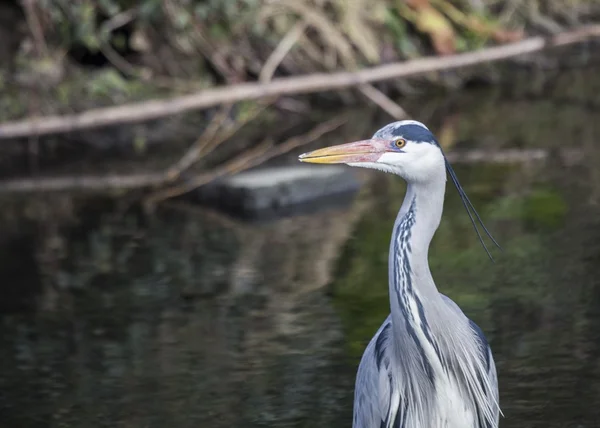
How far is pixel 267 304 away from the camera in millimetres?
7230

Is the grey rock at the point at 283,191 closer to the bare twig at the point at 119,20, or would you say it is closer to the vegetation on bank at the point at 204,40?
the vegetation on bank at the point at 204,40

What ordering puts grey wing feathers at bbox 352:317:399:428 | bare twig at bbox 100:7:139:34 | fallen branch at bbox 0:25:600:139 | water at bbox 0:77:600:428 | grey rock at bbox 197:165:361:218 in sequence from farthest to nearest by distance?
bare twig at bbox 100:7:139:34 < fallen branch at bbox 0:25:600:139 < grey rock at bbox 197:165:361:218 < water at bbox 0:77:600:428 < grey wing feathers at bbox 352:317:399:428

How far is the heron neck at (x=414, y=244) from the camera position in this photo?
171 inches

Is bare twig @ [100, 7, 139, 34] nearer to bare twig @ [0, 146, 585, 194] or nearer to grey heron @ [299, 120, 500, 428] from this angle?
bare twig @ [0, 146, 585, 194]

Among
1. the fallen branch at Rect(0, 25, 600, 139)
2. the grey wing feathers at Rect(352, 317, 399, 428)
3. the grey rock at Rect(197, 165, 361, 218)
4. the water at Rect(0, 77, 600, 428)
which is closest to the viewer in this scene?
the grey wing feathers at Rect(352, 317, 399, 428)

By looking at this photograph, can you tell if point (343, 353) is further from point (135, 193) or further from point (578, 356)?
point (135, 193)

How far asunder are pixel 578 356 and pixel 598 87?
9.16 m

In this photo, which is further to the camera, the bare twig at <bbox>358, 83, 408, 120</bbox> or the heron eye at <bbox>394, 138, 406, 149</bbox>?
the bare twig at <bbox>358, 83, 408, 120</bbox>

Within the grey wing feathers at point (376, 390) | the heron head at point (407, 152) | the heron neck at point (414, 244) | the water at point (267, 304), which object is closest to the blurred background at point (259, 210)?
the water at point (267, 304)

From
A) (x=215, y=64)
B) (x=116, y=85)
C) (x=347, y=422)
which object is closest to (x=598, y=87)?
(x=215, y=64)

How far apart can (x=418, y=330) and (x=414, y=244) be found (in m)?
0.30

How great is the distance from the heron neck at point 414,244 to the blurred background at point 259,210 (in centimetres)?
107

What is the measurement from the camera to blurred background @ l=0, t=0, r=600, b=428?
5965 millimetres

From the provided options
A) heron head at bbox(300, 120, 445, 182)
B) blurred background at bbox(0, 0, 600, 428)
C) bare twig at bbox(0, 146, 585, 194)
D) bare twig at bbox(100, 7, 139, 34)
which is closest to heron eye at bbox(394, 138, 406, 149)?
heron head at bbox(300, 120, 445, 182)
